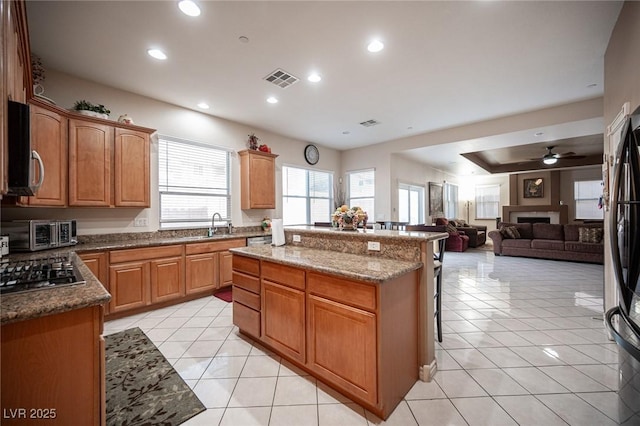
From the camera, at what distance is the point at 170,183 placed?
4.11 m

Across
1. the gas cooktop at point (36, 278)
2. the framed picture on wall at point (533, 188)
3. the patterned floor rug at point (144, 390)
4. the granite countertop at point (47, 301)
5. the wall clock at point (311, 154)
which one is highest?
the wall clock at point (311, 154)

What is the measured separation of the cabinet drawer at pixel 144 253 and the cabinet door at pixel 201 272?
214 mm

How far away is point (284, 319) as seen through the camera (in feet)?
7.10

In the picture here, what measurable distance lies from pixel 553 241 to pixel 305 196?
6.32 meters

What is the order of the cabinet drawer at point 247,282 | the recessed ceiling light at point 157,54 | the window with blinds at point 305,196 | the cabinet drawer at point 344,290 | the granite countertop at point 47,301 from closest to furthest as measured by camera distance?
1. the granite countertop at point 47,301
2. the cabinet drawer at point 344,290
3. the cabinet drawer at point 247,282
4. the recessed ceiling light at point 157,54
5. the window with blinds at point 305,196

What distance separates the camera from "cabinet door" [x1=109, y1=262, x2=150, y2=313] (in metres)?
3.06

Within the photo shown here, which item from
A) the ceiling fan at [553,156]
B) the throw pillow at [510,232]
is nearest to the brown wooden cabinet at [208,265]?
the throw pillow at [510,232]

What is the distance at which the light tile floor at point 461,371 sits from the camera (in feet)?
5.42

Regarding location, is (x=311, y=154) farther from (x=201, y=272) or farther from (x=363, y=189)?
(x=201, y=272)

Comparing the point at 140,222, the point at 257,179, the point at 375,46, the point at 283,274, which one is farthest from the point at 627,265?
the point at 140,222

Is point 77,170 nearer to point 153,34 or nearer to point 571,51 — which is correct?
point 153,34

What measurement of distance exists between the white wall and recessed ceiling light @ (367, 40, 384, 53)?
119 inches

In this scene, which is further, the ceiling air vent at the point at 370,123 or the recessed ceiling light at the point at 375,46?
the ceiling air vent at the point at 370,123

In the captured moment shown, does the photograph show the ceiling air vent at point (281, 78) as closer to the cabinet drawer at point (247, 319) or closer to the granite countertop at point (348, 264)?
the granite countertop at point (348, 264)
